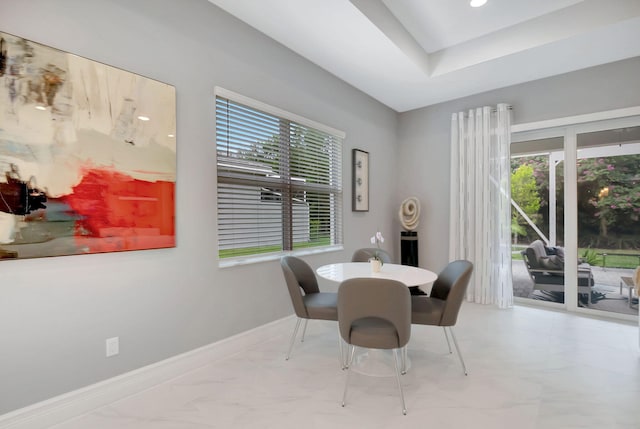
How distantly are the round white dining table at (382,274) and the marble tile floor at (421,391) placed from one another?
Answer: 71cm

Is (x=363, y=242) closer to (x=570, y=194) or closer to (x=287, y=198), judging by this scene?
(x=287, y=198)

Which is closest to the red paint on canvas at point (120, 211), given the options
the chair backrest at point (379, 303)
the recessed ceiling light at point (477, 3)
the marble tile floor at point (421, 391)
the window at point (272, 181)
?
the window at point (272, 181)

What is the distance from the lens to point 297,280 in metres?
2.50

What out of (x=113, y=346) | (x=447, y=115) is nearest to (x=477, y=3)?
(x=447, y=115)

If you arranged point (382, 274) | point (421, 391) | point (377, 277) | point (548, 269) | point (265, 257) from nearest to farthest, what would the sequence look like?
point (421, 391) < point (377, 277) < point (382, 274) < point (265, 257) < point (548, 269)

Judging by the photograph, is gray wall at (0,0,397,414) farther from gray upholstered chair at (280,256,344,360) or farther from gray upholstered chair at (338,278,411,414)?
gray upholstered chair at (338,278,411,414)

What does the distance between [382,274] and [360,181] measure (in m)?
1.97

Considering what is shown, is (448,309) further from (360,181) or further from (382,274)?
(360,181)

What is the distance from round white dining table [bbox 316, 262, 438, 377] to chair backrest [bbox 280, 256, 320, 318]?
223mm

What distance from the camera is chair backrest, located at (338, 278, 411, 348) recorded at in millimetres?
1783

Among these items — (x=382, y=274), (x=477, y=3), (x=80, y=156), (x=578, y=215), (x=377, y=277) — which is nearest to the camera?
(x=80, y=156)

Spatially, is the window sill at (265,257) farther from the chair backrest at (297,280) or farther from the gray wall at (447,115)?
the gray wall at (447,115)

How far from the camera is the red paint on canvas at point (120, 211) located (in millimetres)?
1799

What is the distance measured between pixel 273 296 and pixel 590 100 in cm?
415
